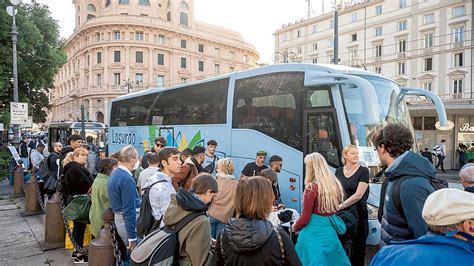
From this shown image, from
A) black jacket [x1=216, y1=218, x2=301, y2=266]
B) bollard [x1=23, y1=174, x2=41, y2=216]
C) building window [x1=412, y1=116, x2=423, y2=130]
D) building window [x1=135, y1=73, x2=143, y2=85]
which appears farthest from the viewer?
building window [x1=135, y1=73, x2=143, y2=85]

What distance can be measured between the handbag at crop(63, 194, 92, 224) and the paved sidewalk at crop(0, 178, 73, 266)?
37.8 inches

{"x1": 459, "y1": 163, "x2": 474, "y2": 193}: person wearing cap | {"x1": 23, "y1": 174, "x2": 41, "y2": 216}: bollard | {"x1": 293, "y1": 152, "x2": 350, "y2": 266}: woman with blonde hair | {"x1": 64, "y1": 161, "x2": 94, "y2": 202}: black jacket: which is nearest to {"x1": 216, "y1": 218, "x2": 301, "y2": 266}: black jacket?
{"x1": 293, "y1": 152, "x2": 350, "y2": 266}: woman with blonde hair

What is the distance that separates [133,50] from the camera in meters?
60.2

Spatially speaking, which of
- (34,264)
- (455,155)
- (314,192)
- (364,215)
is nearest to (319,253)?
(314,192)

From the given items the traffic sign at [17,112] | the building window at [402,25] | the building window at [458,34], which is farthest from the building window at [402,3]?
the traffic sign at [17,112]

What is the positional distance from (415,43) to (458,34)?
187 inches

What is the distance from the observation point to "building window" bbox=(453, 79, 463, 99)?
38053 mm

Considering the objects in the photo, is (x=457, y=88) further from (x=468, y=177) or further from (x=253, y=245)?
(x=253, y=245)

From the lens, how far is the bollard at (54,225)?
6458mm

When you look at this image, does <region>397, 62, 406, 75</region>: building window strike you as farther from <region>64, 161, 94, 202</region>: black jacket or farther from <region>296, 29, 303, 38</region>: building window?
<region>64, 161, 94, 202</region>: black jacket

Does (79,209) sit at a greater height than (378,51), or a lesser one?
lesser

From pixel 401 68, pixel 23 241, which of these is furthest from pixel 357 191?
pixel 401 68

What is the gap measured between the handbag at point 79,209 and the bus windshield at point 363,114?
181 inches

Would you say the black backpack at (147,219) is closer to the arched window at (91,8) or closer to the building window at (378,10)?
the building window at (378,10)
